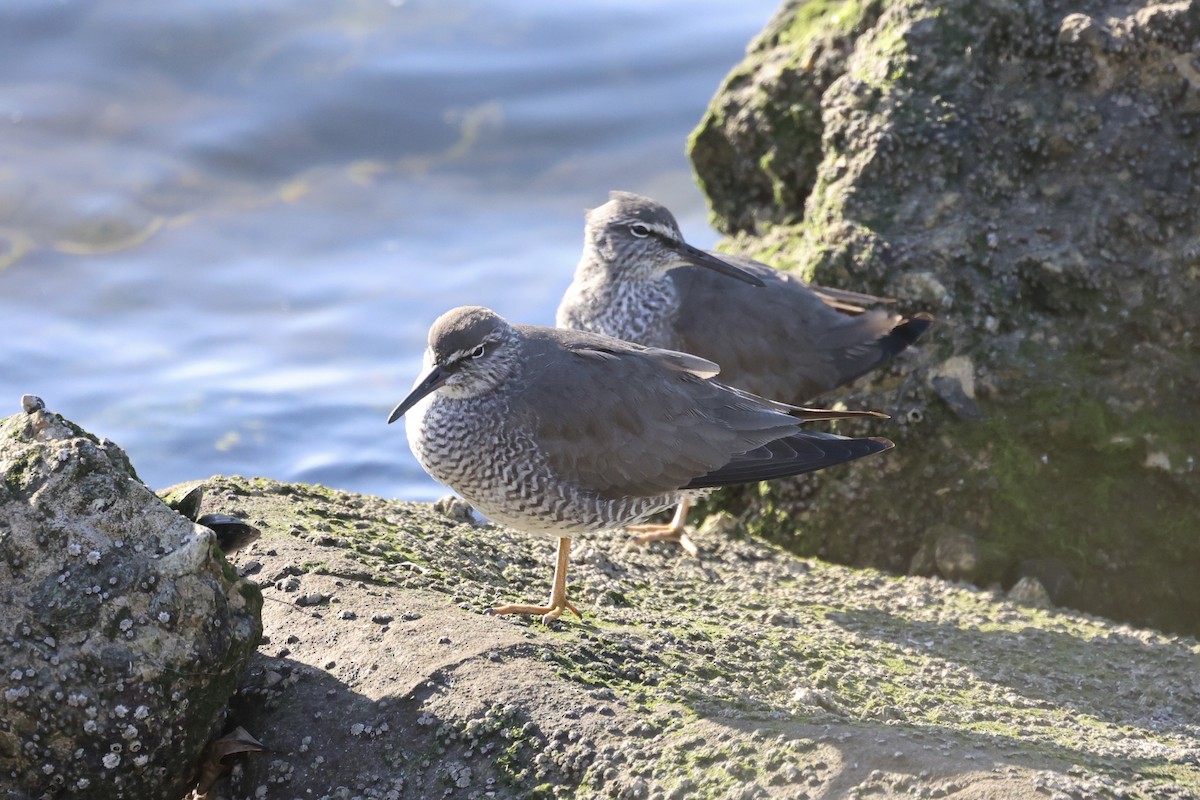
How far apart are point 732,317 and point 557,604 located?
2073 millimetres

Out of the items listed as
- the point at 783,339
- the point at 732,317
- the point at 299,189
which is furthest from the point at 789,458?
the point at 299,189

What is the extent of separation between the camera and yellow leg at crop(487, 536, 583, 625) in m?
4.75

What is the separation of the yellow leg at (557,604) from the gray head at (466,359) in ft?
2.21

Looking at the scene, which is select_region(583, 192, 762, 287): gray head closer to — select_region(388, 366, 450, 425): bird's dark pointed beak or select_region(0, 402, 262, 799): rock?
select_region(388, 366, 450, 425): bird's dark pointed beak

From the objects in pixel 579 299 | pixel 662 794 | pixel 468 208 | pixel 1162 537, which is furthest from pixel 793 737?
Result: pixel 468 208

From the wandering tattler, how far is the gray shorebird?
0.94 meters

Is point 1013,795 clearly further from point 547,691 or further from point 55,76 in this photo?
point 55,76

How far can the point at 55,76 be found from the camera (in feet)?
36.4

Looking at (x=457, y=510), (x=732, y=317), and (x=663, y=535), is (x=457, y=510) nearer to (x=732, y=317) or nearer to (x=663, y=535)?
(x=663, y=535)

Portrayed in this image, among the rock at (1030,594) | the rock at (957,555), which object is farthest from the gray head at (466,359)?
the rock at (1030,594)

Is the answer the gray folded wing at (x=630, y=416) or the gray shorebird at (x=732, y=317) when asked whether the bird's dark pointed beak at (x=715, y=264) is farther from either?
the gray folded wing at (x=630, y=416)

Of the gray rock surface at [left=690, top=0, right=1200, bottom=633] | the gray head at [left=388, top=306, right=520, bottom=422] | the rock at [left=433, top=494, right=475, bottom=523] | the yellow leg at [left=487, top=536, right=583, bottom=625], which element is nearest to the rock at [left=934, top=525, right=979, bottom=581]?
the gray rock surface at [left=690, top=0, right=1200, bottom=633]

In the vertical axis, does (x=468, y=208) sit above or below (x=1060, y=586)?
above

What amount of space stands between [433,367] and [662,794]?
6.73 ft
